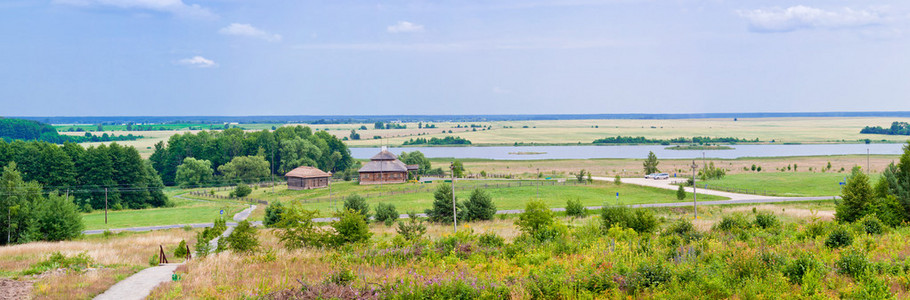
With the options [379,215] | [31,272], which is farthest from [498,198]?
[31,272]

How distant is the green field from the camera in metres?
55.3

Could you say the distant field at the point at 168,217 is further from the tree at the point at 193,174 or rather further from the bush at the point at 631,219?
the bush at the point at 631,219

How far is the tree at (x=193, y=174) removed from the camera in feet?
310

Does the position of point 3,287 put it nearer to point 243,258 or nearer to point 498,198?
point 243,258

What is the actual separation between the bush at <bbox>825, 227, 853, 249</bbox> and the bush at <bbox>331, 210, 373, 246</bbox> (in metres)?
13.5

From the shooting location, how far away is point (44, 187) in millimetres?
75562

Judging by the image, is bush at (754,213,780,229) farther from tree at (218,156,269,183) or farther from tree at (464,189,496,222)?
tree at (218,156,269,183)

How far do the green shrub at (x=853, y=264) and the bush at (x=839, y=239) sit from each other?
3588 millimetres

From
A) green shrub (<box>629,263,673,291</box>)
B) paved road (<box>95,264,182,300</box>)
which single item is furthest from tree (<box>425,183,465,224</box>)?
green shrub (<box>629,263,673,291</box>)

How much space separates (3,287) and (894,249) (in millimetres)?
21536

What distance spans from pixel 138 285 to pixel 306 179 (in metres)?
65.5

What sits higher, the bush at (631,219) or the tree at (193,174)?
the bush at (631,219)

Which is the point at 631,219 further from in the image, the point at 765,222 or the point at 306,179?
the point at 306,179

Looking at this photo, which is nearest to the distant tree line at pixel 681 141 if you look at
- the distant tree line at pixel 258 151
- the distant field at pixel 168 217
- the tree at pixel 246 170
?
the distant tree line at pixel 258 151
